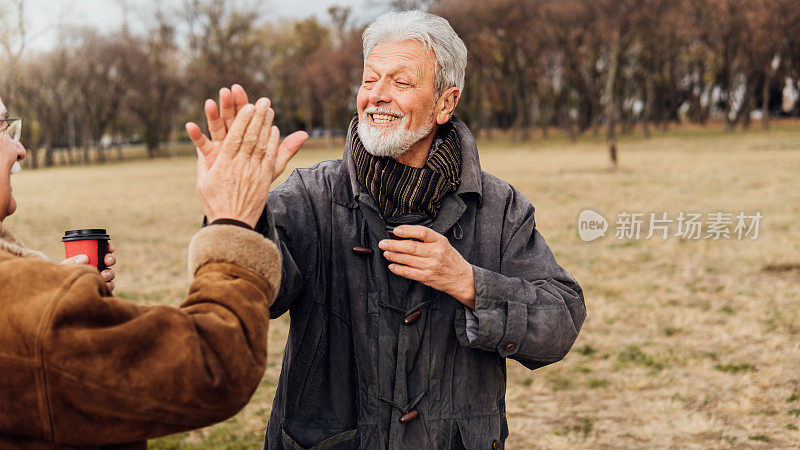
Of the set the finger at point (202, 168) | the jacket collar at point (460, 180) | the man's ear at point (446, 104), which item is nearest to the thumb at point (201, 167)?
the finger at point (202, 168)

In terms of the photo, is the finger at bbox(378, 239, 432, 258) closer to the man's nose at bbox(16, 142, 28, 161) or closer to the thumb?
the thumb

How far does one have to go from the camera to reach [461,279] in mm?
2213

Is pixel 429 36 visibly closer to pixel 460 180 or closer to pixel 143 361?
pixel 460 180

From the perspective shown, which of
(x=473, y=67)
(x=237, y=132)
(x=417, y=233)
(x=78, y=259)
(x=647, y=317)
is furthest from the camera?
(x=473, y=67)

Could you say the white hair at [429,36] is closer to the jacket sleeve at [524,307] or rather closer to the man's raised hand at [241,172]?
the jacket sleeve at [524,307]

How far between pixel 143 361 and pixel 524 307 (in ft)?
4.17

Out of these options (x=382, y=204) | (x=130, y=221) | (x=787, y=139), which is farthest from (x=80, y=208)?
(x=787, y=139)

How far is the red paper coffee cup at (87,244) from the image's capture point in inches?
82.7

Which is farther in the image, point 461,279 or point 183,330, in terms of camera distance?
point 461,279

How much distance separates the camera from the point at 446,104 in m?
2.68

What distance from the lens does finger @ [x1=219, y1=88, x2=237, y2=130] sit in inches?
68.2

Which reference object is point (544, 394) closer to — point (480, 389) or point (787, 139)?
point (480, 389)

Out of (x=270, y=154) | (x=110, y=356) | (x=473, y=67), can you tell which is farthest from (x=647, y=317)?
(x=473, y=67)

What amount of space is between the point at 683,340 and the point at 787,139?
97.3 ft
